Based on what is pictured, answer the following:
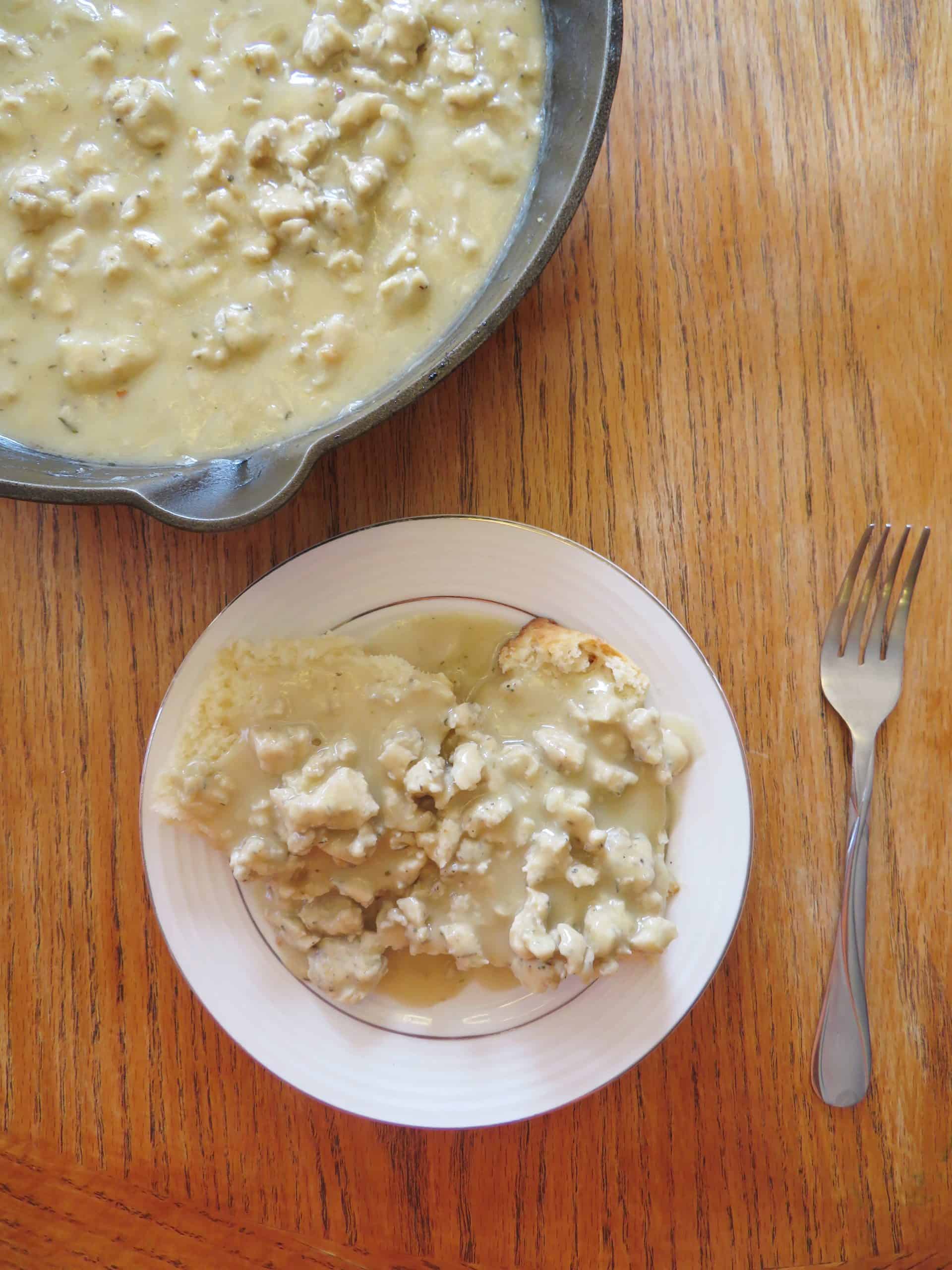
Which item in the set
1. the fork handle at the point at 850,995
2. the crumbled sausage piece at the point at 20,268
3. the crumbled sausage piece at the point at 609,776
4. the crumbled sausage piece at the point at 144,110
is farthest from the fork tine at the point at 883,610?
the crumbled sausage piece at the point at 20,268

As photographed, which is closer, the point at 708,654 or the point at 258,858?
the point at 258,858

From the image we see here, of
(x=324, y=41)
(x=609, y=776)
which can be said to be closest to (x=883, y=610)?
(x=609, y=776)

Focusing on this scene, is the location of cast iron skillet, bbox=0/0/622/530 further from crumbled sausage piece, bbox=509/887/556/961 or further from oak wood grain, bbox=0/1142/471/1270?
oak wood grain, bbox=0/1142/471/1270

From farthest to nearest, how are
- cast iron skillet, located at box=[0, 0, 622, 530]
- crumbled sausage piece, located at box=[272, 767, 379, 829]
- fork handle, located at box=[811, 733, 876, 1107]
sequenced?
fork handle, located at box=[811, 733, 876, 1107] < crumbled sausage piece, located at box=[272, 767, 379, 829] < cast iron skillet, located at box=[0, 0, 622, 530]

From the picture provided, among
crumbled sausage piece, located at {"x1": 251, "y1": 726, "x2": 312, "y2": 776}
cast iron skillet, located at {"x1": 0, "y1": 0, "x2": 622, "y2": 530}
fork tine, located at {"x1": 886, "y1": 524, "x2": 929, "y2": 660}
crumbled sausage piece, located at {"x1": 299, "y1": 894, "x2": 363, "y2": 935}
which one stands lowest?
crumbled sausage piece, located at {"x1": 299, "y1": 894, "x2": 363, "y2": 935}

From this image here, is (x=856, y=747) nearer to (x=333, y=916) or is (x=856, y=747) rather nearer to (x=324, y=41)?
(x=333, y=916)

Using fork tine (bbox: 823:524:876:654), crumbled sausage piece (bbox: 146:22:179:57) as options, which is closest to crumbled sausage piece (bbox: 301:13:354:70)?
crumbled sausage piece (bbox: 146:22:179:57)

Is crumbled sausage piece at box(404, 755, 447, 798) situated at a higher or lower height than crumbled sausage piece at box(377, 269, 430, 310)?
lower
